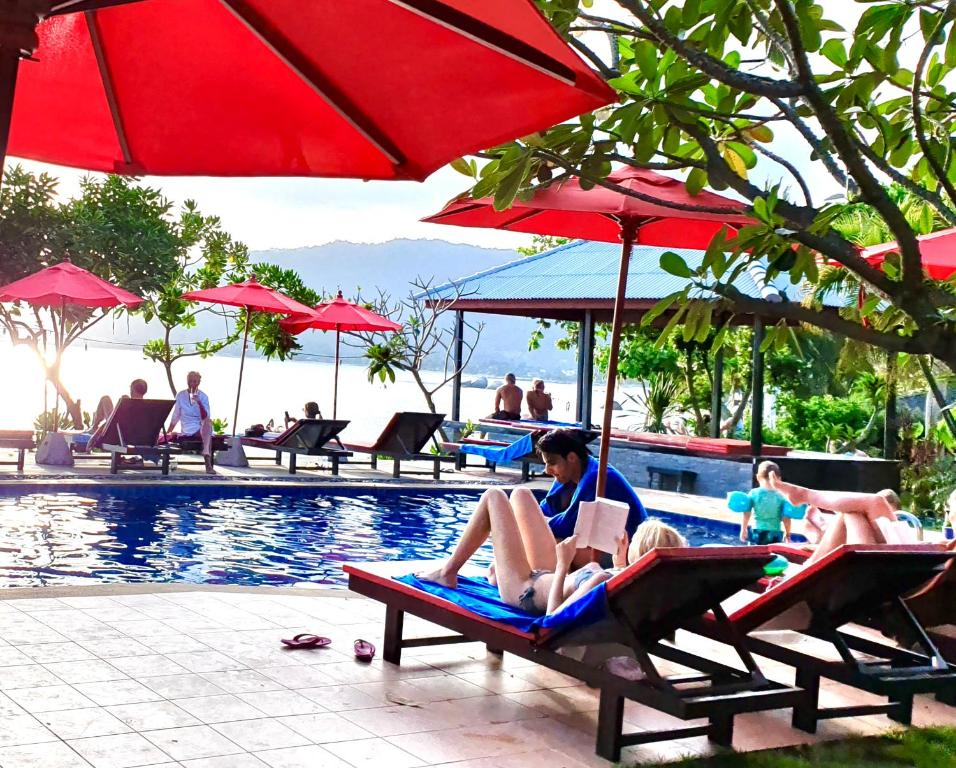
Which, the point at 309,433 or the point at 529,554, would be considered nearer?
the point at 529,554

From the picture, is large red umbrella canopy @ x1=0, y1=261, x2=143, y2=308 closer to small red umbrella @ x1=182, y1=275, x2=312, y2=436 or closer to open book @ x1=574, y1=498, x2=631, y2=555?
small red umbrella @ x1=182, y1=275, x2=312, y2=436

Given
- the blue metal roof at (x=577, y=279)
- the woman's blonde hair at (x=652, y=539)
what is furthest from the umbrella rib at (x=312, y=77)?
the blue metal roof at (x=577, y=279)

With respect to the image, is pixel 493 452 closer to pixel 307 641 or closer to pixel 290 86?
pixel 307 641

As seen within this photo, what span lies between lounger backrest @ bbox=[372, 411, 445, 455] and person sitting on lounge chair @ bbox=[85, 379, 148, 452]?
3360 millimetres

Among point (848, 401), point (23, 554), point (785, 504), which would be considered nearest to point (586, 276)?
point (848, 401)

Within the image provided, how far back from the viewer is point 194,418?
1485 cm

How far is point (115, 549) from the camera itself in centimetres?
977

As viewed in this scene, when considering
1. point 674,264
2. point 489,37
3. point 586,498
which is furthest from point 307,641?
point 674,264

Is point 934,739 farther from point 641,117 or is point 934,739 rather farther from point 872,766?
point 641,117

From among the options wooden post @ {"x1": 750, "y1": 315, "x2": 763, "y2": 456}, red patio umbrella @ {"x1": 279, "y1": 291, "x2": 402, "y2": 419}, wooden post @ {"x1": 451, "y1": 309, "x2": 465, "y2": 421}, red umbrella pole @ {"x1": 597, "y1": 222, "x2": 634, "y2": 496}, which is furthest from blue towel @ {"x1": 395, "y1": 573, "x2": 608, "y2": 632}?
wooden post @ {"x1": 451, "y1": 309, "x2": 465, "y2": 421}

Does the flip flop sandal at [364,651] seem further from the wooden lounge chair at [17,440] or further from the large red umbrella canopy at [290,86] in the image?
the wooden lounge chair at [17,440]

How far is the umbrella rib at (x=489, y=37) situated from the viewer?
2.78 m

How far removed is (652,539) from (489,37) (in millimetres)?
2808

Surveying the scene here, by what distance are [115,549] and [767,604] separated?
635 centimetres
